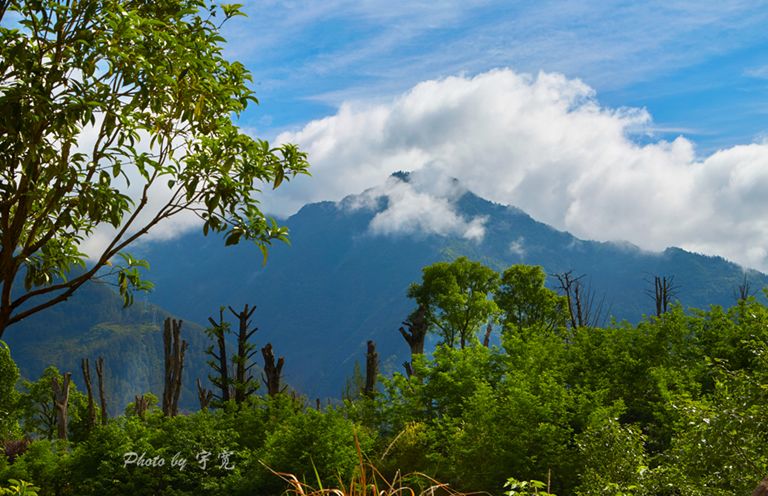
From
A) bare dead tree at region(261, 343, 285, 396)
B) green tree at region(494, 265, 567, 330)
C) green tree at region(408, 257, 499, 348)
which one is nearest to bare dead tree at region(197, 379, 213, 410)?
bare dead tree at region(261, 343, 285, 396)

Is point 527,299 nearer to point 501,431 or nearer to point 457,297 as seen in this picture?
point 457,297

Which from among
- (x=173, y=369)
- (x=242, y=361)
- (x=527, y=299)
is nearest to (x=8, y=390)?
(x=173, y=369)

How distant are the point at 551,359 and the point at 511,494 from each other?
11877 millimetres

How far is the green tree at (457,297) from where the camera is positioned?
43.2 m

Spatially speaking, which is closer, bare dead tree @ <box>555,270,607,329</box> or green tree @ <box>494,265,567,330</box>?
bare dead tree @ <box>555,270,607,329</box>

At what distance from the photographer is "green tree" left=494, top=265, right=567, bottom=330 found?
4862 cm

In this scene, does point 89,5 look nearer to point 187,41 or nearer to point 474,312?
point 187,41

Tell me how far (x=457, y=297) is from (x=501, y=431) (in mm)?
31091

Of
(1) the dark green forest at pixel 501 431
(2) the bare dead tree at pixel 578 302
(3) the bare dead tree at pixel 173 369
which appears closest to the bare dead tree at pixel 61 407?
(3) the bare dead tree at pixel 173 369

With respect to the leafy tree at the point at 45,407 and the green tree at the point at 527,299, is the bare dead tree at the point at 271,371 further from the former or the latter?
the green tree at the point at 527,299

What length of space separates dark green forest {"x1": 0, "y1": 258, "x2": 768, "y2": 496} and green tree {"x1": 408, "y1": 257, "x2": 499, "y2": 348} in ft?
77.6

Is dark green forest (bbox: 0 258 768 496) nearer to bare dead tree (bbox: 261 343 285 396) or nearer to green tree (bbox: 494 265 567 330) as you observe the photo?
bare dead tree (bbox: 261 343 285 396)

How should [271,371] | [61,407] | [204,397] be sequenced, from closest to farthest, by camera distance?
[271,371] → [61,407] → [204,397]

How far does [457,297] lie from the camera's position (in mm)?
43000
